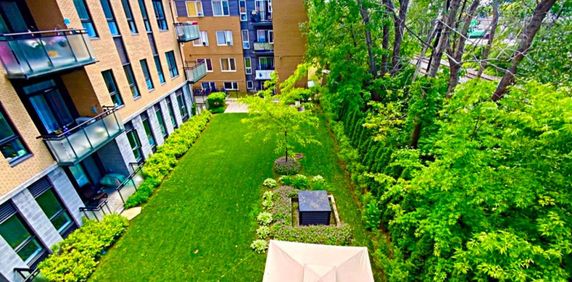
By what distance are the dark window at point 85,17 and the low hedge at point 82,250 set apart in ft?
25.8

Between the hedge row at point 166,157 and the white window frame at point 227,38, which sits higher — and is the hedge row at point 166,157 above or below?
below

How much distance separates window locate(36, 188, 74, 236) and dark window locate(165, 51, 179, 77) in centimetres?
1038

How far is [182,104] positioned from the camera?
61.1ft

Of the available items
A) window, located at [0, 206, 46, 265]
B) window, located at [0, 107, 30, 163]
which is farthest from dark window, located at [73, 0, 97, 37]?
window, located at [0, 206, 46, 265]

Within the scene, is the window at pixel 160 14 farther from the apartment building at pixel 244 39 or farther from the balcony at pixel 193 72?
the apartment building at pixel 244 39

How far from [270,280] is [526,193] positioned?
5.83m

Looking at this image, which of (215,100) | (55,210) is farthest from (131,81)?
(215,100)

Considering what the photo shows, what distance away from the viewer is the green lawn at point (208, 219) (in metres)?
8.18

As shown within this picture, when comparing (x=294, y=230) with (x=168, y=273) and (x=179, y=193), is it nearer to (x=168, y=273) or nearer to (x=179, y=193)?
(x=168, y=273)

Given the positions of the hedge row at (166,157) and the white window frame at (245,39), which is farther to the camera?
the white window frame at (245,39)

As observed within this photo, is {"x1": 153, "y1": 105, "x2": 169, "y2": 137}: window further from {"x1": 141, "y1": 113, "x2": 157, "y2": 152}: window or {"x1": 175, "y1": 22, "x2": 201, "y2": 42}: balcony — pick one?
{"x1": 175, "y1": 22, "x2": 201, "y2": 42}: balcony

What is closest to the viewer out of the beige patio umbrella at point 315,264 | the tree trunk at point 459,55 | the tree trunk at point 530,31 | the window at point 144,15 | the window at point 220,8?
the beige patio umbrella at point 315,264

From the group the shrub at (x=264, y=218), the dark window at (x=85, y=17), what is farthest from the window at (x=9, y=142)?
the shrub at (x=264, y=218)

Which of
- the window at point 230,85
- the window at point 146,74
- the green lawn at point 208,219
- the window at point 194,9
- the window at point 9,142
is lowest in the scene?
the green lawn at point 208,219
